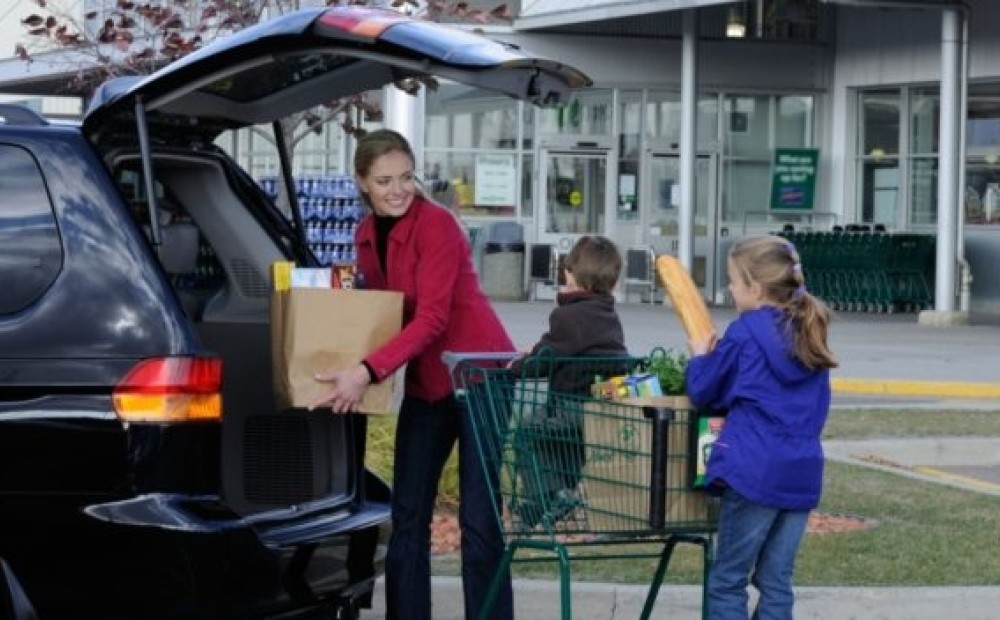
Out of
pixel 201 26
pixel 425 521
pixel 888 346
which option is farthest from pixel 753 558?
pixel 888 346

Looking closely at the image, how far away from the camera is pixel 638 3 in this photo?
30.0 meters

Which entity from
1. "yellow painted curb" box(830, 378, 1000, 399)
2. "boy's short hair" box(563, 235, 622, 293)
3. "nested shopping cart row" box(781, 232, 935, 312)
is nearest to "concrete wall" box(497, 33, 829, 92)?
"nested shopping cart row" box(781, 232, 935, 312)

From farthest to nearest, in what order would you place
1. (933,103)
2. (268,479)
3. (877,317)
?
(933,103)
(877,317)
(268,479)

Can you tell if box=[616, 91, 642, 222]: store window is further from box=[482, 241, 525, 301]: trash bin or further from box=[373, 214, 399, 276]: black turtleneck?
box=[373, 214, 399, 276]: black turtleneck

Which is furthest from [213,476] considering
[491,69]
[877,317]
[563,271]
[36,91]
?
[36,91]

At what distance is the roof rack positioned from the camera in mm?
6016

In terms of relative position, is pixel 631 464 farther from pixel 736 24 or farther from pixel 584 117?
pixel 736 24

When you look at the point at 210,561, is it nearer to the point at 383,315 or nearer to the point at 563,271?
the point at 383,315

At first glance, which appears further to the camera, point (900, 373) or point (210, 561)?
point (900, 373)

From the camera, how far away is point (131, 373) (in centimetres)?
559

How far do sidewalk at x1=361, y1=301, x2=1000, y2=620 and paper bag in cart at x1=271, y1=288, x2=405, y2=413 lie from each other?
1735 mm

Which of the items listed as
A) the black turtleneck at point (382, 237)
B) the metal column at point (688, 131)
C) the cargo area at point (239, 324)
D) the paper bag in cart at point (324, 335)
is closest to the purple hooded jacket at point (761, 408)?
the paper bag in cart at point (324, 335)

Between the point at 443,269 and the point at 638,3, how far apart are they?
24102mm

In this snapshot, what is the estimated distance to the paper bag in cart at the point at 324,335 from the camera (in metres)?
6.10
